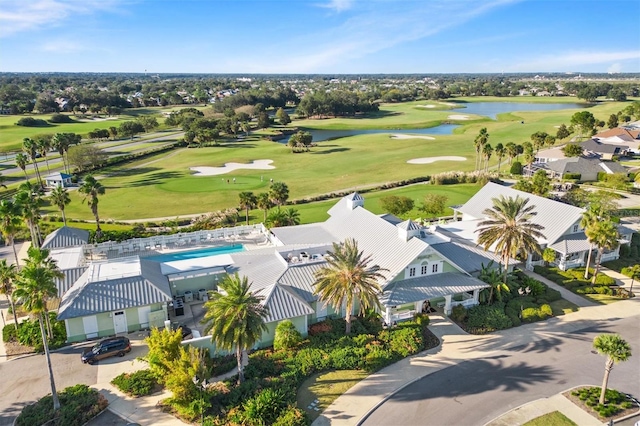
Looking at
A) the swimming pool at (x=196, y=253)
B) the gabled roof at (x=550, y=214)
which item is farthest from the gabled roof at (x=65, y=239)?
the gabled roof at (x=550, y=214)

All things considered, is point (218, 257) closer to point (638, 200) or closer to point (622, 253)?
point (622, 253)

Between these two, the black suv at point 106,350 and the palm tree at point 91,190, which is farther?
the palm tree at point 91,190

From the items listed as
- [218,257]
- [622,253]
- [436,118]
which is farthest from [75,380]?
[436,118]

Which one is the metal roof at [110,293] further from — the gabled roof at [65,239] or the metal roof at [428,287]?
the metal roof at [428,287]

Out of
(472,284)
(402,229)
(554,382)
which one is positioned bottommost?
(554,382)

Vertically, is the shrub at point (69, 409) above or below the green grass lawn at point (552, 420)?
above

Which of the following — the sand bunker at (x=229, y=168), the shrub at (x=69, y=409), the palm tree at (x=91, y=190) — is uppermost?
the palm tree at (x=91, y=190)

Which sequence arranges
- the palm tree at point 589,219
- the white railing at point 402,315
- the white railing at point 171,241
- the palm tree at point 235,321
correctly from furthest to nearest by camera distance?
the white railing at point 171,241
the palm tree at point 589,219
the white railing at point 402,315
the palm tree at point 235,321
